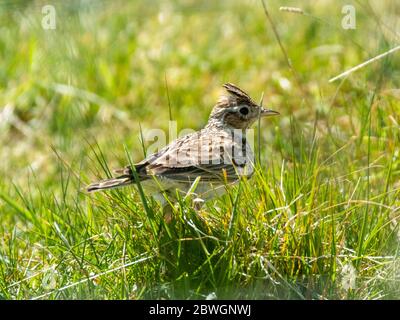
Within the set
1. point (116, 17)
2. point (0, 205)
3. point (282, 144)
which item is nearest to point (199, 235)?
point (282, 144)

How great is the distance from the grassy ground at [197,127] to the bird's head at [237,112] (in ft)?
0.61

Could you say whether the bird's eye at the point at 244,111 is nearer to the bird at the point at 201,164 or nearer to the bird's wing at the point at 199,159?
the bird at the point at 201,164

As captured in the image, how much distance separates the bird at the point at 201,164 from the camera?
5047 millimetres

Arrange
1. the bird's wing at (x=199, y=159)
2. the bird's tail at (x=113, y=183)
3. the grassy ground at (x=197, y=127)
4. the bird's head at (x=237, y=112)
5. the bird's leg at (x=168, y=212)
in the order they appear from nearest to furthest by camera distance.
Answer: the grassy ground at (x=197, y=127) < the bird's leg at (x=168, y=212) < the bird's tail at (x=113, y=183) < the bird's wing at (x=199, y=159) < the bird's head at (x=237, y=112)

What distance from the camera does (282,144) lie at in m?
6.03

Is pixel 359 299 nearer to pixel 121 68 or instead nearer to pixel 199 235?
pixel 199 235

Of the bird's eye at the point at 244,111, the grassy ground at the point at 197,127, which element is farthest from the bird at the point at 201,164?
the grassy ground at the point at 197,127

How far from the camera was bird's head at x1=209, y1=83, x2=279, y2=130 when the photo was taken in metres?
6.15

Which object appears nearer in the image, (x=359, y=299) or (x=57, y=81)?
(x=359, y=299)

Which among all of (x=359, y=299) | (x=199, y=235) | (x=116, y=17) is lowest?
(x=359, y=299)

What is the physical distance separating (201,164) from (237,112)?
93 centimetres

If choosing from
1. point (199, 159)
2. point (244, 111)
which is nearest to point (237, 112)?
point (244, 111)

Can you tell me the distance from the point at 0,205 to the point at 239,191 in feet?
8.26
